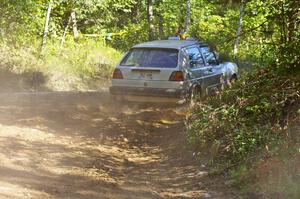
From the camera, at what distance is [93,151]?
800cm

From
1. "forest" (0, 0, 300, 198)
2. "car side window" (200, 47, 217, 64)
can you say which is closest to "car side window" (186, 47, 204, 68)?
"car side window" (200, 47, 217, 64)

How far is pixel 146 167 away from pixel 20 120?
12.2ft

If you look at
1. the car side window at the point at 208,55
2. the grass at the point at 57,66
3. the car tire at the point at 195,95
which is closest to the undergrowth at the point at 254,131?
the car tire at the point at 195,95

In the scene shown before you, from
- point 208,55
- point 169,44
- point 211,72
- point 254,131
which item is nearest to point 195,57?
point 169,44

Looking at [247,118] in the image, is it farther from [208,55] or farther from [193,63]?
[208,55]

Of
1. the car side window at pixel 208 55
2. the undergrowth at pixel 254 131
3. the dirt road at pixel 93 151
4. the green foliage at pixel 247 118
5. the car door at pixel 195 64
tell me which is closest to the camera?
the undergrowth at pixel 254 131

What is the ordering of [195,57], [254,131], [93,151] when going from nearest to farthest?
[254,131], [93,151], [195,57]

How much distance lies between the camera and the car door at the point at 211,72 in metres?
11.9

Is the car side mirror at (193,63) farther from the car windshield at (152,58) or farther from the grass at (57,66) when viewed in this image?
the grass at (57,66)

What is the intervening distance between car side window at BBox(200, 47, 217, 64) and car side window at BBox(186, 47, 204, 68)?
0.32 m

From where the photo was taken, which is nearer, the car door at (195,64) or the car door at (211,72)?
the car door at (195,64)

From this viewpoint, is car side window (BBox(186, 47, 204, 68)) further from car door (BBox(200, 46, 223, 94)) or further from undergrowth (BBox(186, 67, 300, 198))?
undergrowth (BBox(186, 67, 300, 198))

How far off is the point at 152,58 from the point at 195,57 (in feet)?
3.84

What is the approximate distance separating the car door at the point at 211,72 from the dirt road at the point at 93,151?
52.9 inches
